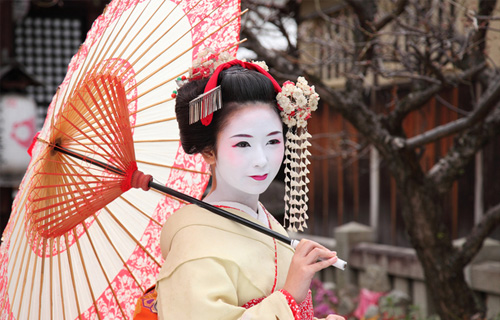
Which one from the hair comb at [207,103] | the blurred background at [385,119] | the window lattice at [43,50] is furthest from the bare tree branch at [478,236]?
the window lattice at [43,50]

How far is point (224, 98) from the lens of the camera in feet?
6.62

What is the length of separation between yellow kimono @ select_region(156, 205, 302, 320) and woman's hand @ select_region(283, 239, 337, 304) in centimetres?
5

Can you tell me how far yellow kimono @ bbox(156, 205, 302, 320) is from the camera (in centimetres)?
181

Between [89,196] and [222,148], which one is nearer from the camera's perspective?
[222,148]

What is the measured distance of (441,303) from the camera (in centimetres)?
473

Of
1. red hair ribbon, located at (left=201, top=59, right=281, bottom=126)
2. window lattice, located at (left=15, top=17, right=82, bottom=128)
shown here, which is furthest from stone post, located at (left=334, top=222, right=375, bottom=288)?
red hair ribbon, located at (left=201, top=59, right=281, bottom=126)

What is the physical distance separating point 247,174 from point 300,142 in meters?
0.23

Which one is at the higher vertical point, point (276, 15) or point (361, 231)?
point (276, 15)

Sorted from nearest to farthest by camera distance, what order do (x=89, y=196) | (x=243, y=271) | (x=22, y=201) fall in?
(x=243, y=271)
(x=89, y=196)
(x=22, y=201)

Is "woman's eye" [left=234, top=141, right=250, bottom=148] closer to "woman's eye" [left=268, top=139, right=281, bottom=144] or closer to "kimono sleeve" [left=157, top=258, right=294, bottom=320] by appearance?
"woman's eye" [left=268, top=139, right=281, bottom=144]

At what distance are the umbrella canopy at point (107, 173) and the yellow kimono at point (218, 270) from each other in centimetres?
41

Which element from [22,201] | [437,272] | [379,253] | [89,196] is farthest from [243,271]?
[379,253]

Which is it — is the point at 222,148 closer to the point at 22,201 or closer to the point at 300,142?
the point at 300,142

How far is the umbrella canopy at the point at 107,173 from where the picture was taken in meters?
2.24
